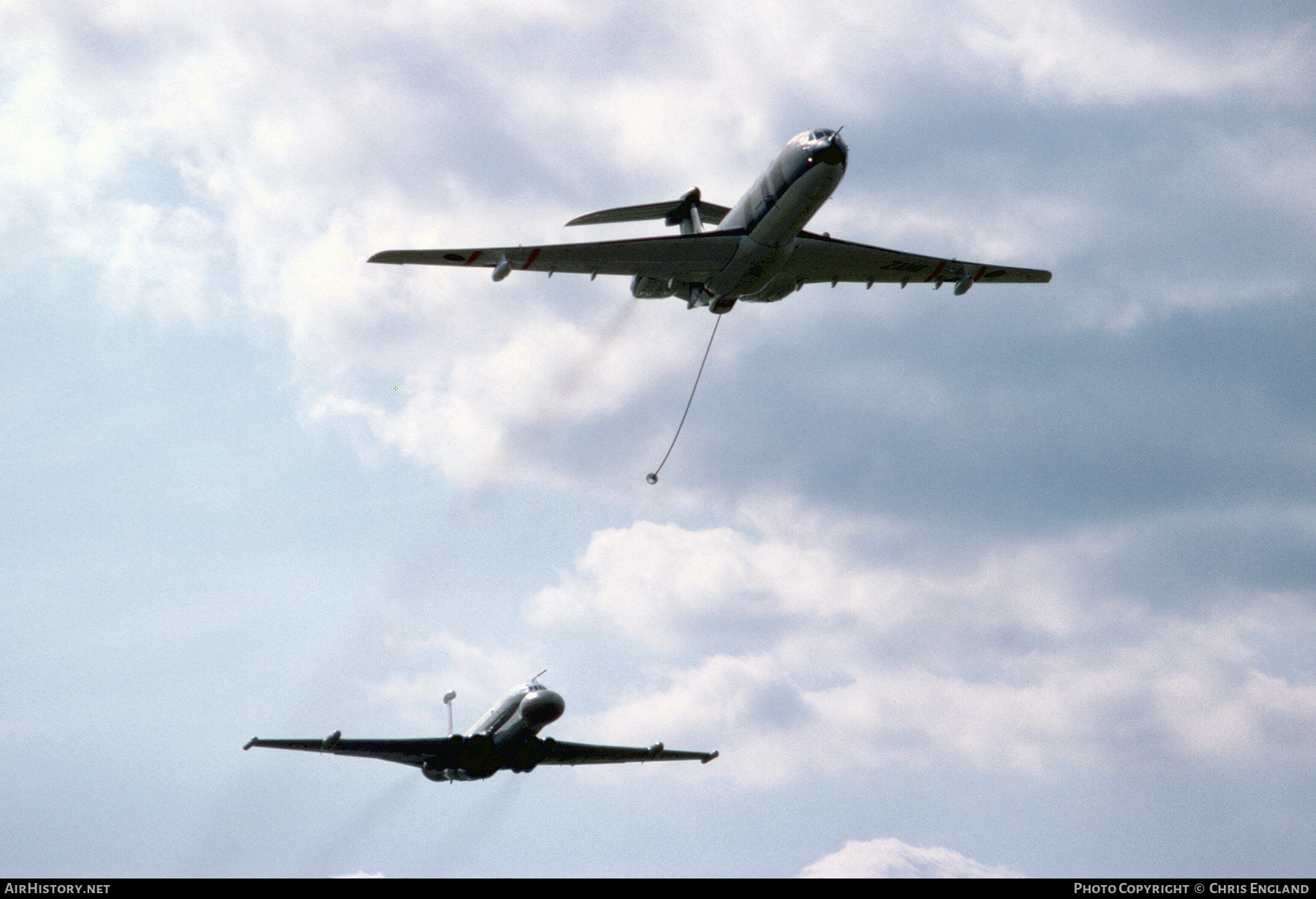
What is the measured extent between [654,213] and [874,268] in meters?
10.4

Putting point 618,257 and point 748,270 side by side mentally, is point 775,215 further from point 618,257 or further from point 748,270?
point 618,257

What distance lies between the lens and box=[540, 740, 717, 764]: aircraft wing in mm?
64188

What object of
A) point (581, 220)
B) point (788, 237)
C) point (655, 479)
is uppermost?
point (581, 220)

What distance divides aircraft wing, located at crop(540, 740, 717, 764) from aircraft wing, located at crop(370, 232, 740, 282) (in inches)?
1093

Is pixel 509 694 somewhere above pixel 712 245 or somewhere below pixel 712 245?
below

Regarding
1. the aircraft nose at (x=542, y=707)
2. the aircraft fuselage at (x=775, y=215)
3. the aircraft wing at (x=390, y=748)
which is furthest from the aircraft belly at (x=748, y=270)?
the aircraft wing at (x=390, y=748)

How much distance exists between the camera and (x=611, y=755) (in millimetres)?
66438

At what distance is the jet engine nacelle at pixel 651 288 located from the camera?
4903cm

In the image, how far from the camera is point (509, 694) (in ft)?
185

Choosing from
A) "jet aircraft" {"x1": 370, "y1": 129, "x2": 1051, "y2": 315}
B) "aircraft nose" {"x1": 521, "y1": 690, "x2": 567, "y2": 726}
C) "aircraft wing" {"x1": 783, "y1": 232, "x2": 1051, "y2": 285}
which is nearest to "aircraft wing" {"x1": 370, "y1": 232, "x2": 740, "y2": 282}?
"jet aircraft" {"x1": 370, "y1": 129, "x2": 1051, "y2": 315}

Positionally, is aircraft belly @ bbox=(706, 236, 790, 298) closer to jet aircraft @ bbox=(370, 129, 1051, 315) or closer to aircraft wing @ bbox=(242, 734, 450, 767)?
jet aircraft @ bbox=(370, 129, 1051, 315)
